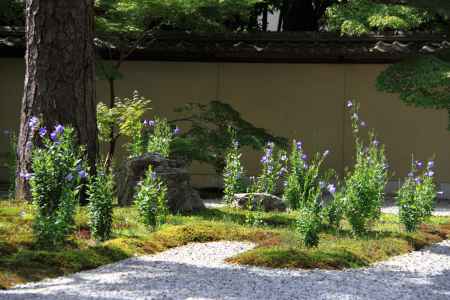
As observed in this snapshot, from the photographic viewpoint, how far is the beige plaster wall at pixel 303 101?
1501cm

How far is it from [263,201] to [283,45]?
4.09 metres

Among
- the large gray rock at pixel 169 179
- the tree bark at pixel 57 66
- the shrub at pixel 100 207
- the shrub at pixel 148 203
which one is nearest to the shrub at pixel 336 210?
the shrub at pixel 148 203

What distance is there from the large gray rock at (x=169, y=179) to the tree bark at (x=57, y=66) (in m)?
0.72

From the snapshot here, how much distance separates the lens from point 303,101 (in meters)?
15.2

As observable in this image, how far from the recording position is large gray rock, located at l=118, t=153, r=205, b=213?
10.1 meters

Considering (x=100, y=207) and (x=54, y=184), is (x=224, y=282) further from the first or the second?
(x=54, y=184)

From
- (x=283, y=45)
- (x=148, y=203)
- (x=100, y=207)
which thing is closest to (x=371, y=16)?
(x=283, y=45)

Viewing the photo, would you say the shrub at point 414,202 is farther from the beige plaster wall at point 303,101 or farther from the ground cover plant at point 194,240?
the beige plaster wall at point 303,101

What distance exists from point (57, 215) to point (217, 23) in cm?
720

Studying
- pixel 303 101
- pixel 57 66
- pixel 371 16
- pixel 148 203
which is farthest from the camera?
pixel 303 101

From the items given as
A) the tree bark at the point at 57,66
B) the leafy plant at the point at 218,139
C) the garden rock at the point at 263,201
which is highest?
the tree bark at the point at 57,66

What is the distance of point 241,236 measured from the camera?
27.4ft

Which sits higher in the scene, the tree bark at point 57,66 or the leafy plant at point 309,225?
the tree bark at point 57,66

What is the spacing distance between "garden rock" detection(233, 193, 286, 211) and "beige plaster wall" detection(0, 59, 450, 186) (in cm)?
432
